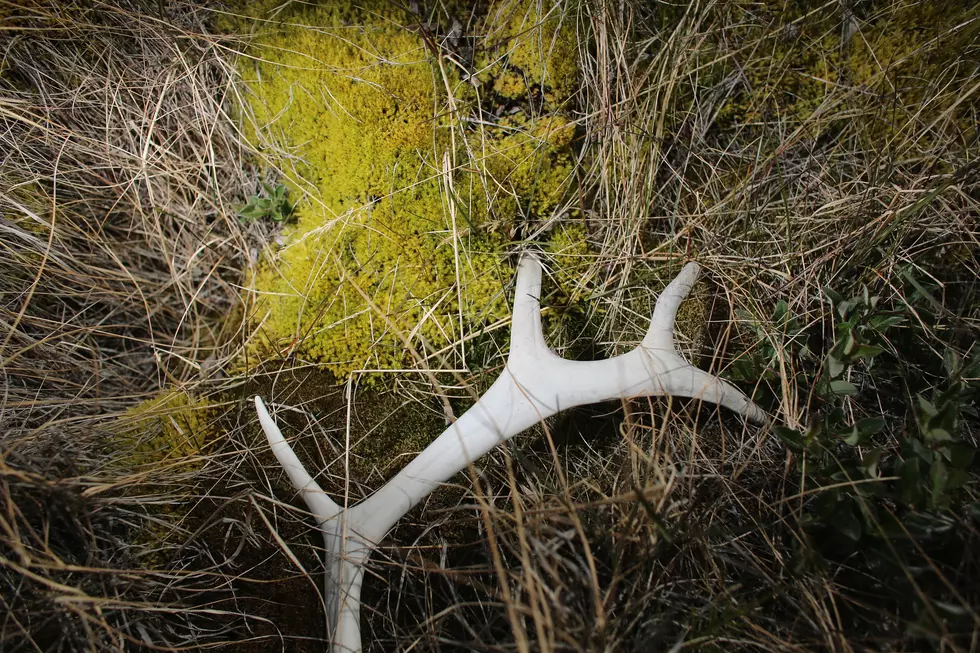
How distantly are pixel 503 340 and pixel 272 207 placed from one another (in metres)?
1.15

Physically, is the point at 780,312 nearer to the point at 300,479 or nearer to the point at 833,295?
the point at 833,295

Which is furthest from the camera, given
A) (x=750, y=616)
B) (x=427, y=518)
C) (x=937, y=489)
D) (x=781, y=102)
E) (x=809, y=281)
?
(x=781, y=102)

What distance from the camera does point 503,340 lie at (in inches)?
80.8

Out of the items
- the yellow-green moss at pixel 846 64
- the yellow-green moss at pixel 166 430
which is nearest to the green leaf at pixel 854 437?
the yellow-green moss at pixel 846 64

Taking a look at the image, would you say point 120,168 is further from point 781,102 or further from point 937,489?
point 937,489

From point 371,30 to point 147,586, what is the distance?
222cm

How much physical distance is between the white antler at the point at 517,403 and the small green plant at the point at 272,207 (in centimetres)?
89

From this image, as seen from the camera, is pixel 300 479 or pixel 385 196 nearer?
pixel 300 479

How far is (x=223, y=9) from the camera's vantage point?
2281 millimetres

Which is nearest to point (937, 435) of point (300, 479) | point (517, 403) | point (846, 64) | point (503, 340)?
point (517, 403)

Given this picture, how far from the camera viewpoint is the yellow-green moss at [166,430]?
193 centimetres

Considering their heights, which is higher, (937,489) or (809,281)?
(809,281)

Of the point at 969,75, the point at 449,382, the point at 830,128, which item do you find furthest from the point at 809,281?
the point at 449,382

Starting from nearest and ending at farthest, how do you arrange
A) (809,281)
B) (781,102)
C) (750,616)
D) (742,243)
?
(750,616) < (809,281) < (742,243) < (781,102)
